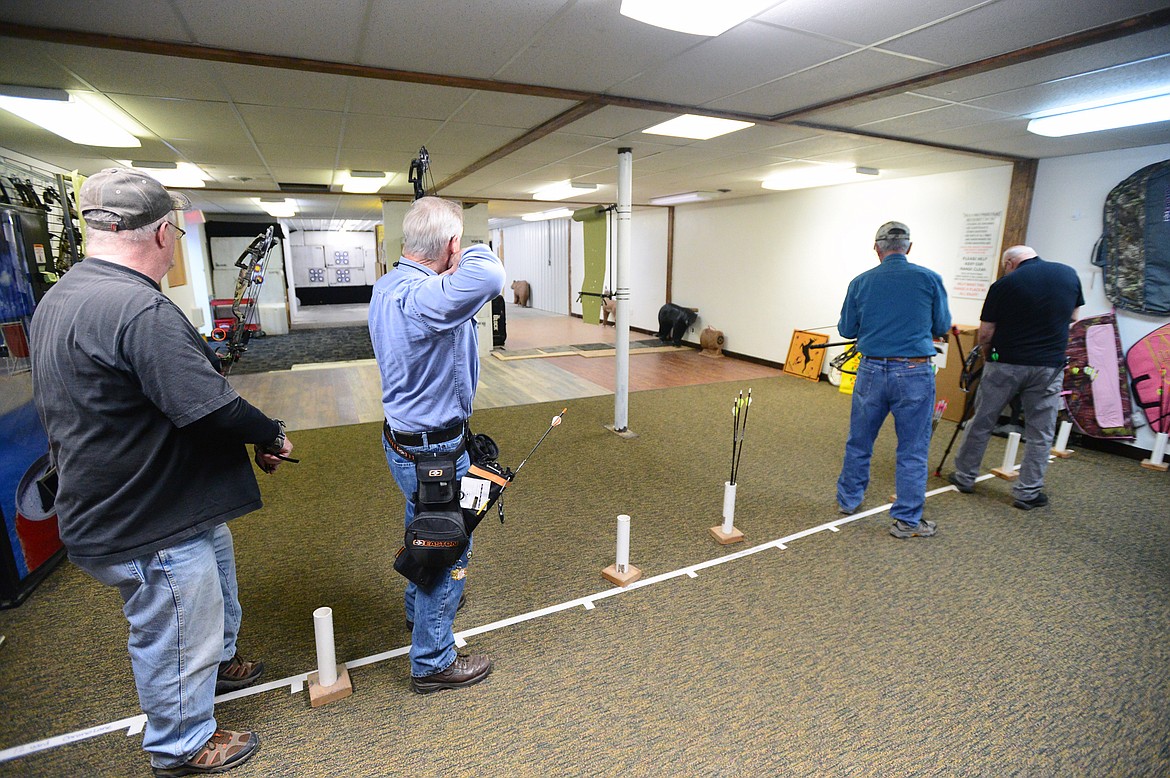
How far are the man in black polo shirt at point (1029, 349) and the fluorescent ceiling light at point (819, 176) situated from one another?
2.62 m

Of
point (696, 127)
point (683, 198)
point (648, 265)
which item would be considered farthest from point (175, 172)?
point (648, 265)

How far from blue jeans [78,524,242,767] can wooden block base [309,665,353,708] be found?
12.3 inches

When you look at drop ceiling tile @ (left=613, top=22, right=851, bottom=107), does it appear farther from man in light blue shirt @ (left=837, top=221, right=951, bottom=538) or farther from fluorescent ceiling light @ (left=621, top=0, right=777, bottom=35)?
man in light blue shirt @ (left=837, top=221, right=951, bottom=538)

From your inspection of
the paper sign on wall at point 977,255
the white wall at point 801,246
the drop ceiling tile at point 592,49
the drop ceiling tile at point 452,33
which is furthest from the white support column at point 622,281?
the paper sign on wall at point 977,255

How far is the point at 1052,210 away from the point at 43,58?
6.97 meters

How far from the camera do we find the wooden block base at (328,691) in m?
1.86

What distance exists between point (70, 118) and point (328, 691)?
3.95 metres

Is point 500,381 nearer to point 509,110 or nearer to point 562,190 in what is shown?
point 562,190

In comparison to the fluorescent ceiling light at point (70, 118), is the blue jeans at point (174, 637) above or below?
below

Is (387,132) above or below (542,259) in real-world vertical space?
above

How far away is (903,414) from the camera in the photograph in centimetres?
292

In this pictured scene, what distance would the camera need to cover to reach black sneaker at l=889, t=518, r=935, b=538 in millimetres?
3013

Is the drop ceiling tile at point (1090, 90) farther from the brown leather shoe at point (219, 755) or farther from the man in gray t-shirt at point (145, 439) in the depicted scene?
the brown leather shoe at point (219, 755)

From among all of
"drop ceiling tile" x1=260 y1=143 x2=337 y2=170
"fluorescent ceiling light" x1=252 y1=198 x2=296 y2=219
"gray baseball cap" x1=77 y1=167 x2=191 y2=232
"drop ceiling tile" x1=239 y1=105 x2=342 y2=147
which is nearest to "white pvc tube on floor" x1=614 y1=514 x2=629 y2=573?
"gray baseball cap" x1=77 y1=167 x2=191 y2=232
